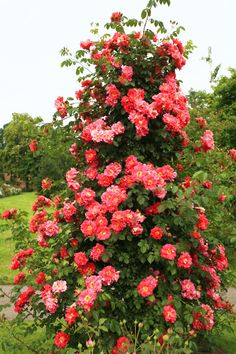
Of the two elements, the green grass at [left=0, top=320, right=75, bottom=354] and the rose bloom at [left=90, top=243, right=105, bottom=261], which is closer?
the rose bloom at [left=90, top=243, right=105, bottom=261]

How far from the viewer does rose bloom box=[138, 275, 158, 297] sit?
3.60m

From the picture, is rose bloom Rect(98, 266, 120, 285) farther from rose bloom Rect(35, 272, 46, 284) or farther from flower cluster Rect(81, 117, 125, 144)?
flower cluster Rect(81, 117, 125, 144)

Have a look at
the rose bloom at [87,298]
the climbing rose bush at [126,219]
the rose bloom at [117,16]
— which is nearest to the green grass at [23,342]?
the climbing rose bush at [126,219]

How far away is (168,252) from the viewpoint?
144 inches

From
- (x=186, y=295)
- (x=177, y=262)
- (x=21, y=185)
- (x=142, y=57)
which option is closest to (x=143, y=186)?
(x=177, y=262)

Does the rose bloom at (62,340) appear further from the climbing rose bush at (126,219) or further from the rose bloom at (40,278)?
the rose bloom at (40,278)

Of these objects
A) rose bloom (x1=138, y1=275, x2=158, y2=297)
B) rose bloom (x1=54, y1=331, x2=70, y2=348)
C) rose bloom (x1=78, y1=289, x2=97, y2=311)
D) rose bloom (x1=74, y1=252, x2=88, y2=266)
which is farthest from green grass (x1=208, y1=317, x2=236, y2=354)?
rose bloom (x1=78, y1=289, x2=97, y2=311)

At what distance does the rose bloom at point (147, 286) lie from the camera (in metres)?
3.60

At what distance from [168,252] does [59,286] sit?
36.0 inches

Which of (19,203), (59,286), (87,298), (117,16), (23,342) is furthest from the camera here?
(19,203)

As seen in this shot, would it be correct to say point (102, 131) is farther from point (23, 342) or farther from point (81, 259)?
point (23, 342)

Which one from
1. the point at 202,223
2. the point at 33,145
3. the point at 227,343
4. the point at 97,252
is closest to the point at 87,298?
the point at 97,252

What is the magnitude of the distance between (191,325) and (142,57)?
2379mm

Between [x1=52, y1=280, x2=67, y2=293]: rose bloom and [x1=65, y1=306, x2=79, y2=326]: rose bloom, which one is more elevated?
[x1=52, y1=280, x2=67, y2=293]: rose bloom
